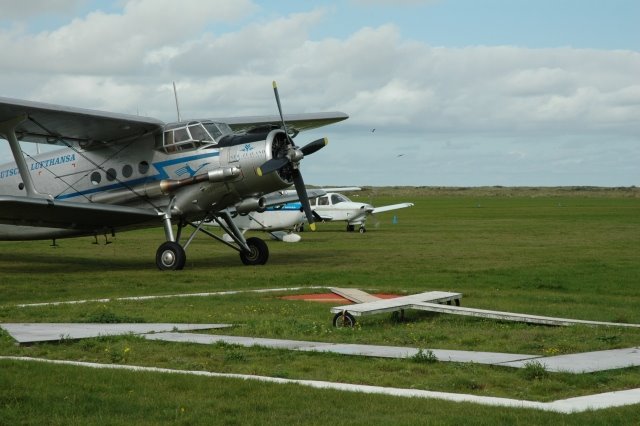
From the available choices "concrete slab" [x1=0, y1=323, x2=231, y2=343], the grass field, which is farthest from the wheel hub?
"concrete slab" [x1=0, y1=323, x2=231, y2=343]

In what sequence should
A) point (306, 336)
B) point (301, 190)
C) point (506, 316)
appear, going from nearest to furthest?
point (306, 336), point (506, 316), point (301, 190)

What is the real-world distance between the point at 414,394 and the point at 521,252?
1018 inches

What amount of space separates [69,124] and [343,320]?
14.4 meters

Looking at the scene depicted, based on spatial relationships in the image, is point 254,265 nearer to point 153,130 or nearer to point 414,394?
point 153,130

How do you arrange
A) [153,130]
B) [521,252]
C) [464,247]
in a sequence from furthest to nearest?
[464,247]
[521,252]
[153,130]

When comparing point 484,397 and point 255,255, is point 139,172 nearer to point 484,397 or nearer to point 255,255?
point 255,255

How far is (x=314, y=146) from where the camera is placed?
26078mm

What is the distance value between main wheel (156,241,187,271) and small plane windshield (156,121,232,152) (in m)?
2.63

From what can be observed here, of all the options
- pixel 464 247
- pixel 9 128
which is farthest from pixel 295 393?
pixel 464 247

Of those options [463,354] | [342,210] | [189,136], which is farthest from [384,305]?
[342,210]

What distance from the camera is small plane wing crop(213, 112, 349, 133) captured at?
3022 centimetres

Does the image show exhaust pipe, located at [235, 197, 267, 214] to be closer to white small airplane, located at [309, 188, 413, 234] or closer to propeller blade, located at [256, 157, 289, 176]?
propeller blade, located at [256, 157, 289, 176]

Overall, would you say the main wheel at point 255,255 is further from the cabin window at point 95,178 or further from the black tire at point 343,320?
the black tire at point 343,320

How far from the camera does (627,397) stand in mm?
8344
